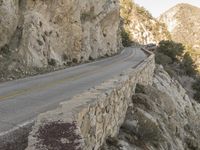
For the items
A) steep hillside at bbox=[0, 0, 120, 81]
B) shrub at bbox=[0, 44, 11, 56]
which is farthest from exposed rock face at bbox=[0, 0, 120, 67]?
shrub at bbox=[0, 44, 11, 56]

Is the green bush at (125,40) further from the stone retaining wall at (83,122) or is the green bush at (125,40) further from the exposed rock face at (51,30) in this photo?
the stone retaining wall at (83,122)

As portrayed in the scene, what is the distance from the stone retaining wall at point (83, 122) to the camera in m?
6.23

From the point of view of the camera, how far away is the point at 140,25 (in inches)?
6181

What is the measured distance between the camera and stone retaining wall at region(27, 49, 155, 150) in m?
6.23

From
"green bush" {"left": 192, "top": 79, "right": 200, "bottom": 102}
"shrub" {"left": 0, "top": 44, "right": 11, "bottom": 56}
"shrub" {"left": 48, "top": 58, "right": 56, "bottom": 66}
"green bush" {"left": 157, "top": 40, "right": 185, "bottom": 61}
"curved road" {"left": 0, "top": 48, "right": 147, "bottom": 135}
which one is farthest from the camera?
"green bush" {"left": 157, "top": 40, "right": 185, "bottom": 61}

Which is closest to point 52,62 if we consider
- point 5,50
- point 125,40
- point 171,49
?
point 5,50

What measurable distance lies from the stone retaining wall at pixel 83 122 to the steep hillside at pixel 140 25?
458 ft

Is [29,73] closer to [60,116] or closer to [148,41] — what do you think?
[60,116]

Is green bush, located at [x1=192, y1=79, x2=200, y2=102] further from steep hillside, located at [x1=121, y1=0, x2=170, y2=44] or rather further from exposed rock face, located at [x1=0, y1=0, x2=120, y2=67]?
steep hillside, located at [x1=121, y1=0, x2=170, y2=44]

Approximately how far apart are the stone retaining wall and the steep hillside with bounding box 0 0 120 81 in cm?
1394

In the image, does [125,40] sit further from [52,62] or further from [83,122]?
[83,122]

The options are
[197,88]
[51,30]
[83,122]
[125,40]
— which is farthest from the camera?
[125,40]

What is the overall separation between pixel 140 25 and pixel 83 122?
151m

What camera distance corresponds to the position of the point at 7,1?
26750mm
